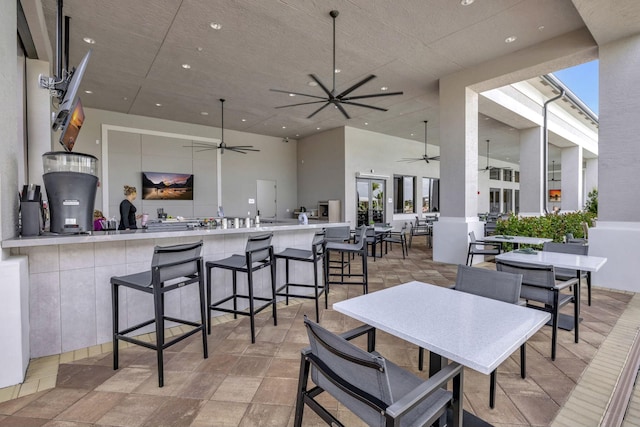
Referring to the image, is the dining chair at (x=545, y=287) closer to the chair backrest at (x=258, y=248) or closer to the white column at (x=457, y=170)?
the chair backrest at (x=258, y=248)

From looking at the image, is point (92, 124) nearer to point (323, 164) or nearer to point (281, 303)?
point (323, 164)

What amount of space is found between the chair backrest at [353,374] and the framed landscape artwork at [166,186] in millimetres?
8318

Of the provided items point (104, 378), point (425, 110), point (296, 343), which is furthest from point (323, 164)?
point (104, 378)

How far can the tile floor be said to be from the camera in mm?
1720

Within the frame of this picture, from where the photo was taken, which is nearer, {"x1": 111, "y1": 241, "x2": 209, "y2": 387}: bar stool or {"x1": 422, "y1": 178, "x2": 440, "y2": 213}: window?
{"x1": 111, "y1": 241, "x2": 209, "y2": 387}: bar stool

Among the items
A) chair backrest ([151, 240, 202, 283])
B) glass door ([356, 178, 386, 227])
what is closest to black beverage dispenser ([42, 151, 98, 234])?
chair backrest ([151, 240, 202, 283])

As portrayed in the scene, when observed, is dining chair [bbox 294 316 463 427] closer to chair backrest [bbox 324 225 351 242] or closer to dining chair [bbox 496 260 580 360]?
dining chair [bbox 496 260 580 360]

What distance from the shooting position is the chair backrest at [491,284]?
185cm

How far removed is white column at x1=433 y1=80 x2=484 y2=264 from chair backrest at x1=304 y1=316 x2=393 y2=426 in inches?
211

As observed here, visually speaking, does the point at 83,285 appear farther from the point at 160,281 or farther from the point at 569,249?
the point at 569,249

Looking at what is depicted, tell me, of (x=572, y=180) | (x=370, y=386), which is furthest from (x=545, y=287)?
(x=572, y=180)

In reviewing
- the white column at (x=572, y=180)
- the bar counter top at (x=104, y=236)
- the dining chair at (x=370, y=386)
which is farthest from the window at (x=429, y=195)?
the dining chair at (x=370, y=386)

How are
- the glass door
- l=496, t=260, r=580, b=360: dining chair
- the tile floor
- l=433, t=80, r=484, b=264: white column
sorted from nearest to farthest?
the tile floor < l=496, t=260, r=580, b=360: dining chair < l=433, t=80, r=484, b=264: white column < the glass door

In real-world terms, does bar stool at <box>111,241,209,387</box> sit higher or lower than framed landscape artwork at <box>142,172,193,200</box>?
lower
